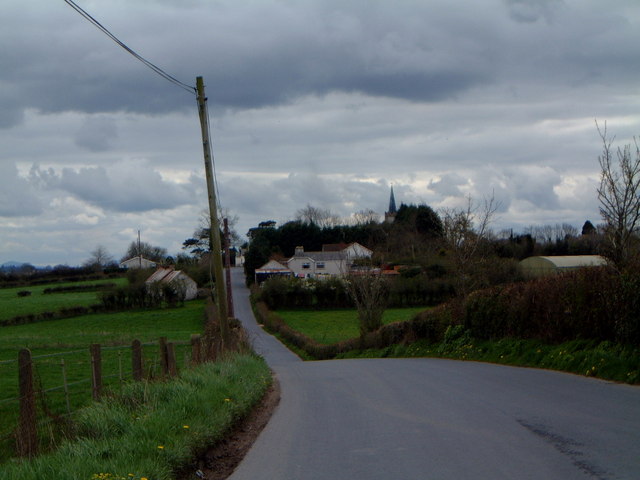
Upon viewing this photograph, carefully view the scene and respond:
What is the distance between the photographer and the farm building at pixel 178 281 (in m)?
79.8

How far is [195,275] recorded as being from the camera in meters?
92.1

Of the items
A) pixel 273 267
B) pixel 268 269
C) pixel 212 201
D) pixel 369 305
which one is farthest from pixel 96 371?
pixel 273 267

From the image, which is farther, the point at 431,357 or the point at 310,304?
the point at 310,304

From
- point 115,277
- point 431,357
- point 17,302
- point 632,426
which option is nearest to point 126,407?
point 632,426

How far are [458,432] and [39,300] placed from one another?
80.0 metres

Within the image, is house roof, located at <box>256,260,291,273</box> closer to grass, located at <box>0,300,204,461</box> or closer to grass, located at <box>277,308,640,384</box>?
grass, located at <box>0,300,204,461</box>

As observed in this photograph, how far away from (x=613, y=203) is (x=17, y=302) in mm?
74345

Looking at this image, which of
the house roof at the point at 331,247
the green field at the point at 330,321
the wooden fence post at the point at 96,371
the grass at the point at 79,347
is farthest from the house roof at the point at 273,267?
the wooden fence post at the point at 96,371

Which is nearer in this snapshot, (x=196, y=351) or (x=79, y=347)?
(x=196, y=351)

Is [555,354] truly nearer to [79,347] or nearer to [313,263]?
[79,347]

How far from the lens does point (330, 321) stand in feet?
210

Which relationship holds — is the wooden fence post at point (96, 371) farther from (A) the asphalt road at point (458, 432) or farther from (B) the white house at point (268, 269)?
(B) the white house at point (268, 269)

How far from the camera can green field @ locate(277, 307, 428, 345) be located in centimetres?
5140

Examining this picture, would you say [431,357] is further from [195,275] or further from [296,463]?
[195,275]
